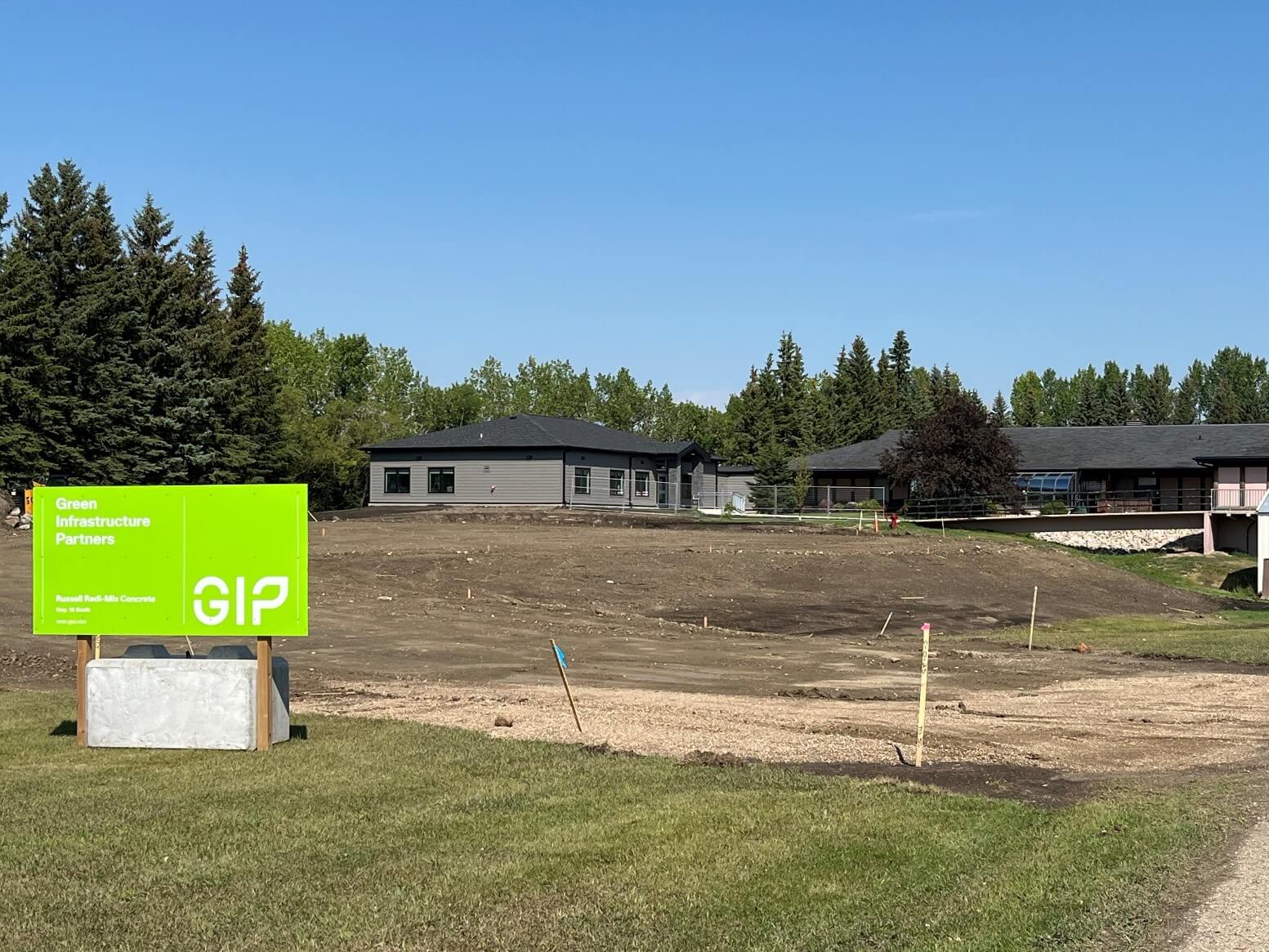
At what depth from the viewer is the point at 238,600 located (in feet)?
49.7

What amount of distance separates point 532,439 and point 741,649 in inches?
1786

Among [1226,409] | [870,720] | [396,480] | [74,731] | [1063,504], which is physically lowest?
[870,720]

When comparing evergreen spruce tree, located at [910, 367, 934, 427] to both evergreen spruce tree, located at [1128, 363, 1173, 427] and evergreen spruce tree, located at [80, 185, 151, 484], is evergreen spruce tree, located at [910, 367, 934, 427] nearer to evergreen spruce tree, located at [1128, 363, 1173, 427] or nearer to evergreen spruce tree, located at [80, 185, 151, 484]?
evergreen spruce tree, located at [1128, 363, 1173, 427]

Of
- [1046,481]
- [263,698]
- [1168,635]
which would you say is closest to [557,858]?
[263,698]

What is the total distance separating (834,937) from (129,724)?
9667mm

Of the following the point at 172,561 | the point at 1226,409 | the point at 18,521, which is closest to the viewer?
the point at 172,561

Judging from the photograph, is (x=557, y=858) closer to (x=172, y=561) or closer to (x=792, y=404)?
(x=172, y=561)

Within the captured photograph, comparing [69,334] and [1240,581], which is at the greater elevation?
[69,334]

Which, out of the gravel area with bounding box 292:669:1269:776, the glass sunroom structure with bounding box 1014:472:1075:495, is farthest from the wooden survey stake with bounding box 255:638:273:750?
the glass sunroom structure with bounding box 1014:472:1075:495

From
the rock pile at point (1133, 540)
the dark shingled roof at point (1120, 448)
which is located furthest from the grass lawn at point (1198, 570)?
the dark shingled roof at point (1120, 448)

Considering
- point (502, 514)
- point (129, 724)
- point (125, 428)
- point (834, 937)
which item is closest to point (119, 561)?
point (129, 724)

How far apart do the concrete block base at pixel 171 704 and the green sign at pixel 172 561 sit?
1.55ft

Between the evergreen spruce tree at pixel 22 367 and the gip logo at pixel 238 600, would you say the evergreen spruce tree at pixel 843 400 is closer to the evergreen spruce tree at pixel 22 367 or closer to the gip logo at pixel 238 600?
the evergreen spruce tree at pixel 22 367

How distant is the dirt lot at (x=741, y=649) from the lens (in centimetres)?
1653
